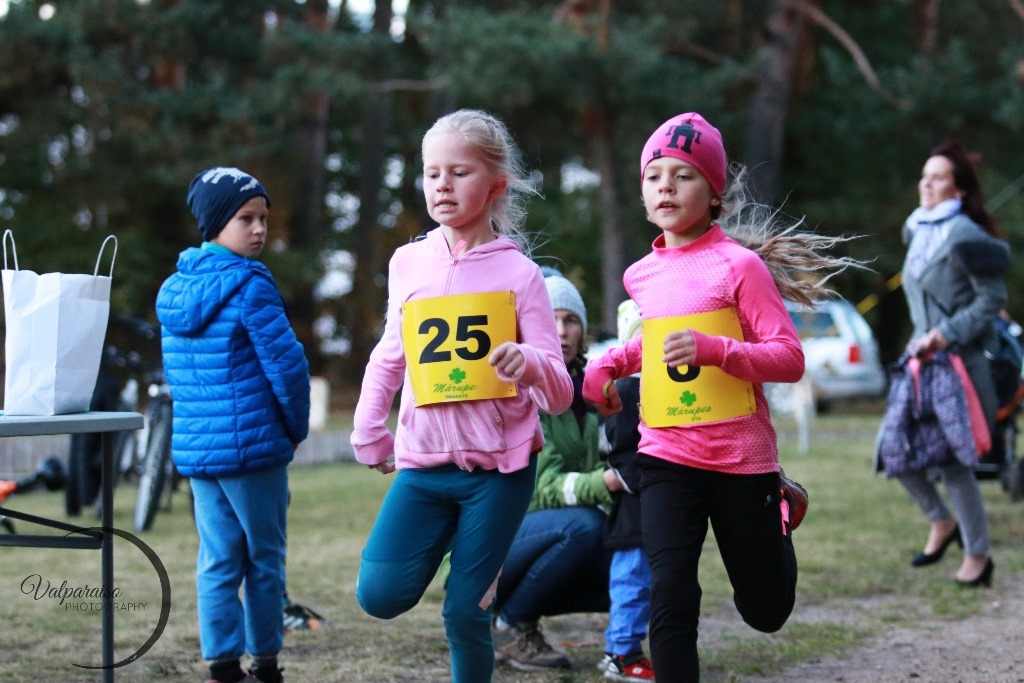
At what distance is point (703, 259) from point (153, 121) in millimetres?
19126

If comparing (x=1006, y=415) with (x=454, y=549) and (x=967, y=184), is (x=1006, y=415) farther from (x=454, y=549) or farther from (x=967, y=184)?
(x=454, y=549)

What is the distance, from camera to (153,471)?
8461mm

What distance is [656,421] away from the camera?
379cm

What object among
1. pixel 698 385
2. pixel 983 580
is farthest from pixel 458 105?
pixel 698 385

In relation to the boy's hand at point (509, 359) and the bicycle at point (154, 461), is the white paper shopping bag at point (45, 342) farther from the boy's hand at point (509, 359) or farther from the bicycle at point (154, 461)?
the bicycle at point (154, 461)

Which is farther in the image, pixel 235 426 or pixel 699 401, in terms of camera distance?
pixel 235 426

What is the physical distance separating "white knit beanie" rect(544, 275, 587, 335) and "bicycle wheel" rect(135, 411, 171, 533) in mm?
4270

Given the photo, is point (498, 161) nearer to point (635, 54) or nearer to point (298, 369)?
point (298, 369)

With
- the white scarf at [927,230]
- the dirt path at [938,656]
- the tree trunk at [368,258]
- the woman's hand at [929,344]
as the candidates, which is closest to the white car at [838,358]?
the tree trunk at [368,258]

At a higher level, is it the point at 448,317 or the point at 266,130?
the point at 266,130

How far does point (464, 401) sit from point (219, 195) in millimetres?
1493

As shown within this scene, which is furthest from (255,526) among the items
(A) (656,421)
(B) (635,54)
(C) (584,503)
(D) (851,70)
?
(D) (851,70)

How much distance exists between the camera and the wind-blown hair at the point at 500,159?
3.66 m

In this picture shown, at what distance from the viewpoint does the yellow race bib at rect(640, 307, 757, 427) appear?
3713mm
